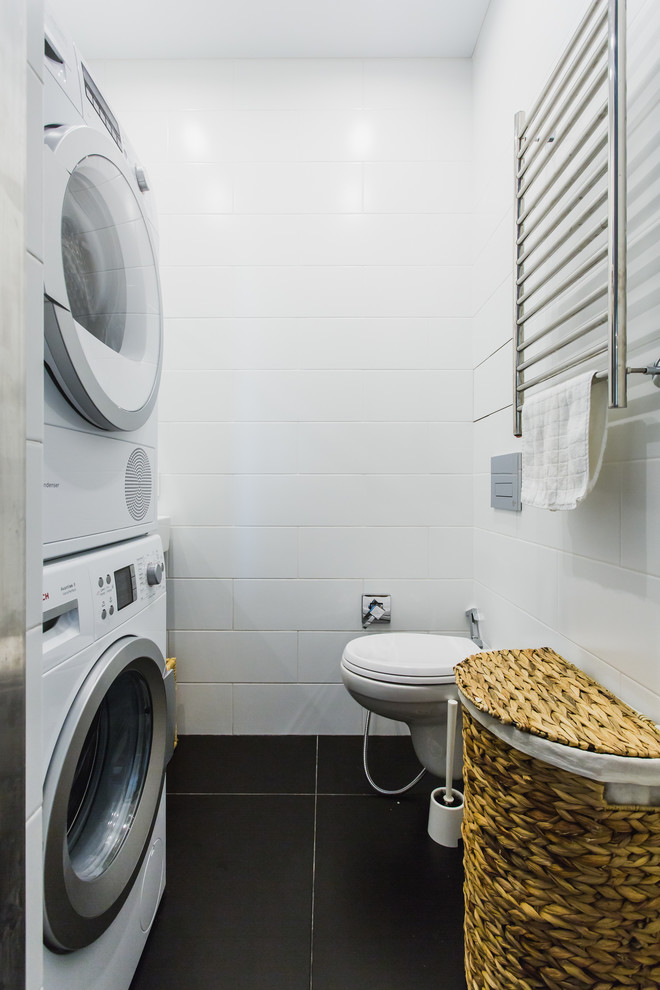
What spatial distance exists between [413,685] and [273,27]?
219 cm

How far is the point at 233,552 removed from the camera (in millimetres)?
1905

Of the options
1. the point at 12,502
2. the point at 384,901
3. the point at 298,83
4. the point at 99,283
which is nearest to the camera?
the point at 12,502

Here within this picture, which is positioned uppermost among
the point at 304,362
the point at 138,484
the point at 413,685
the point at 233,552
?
the point at 304,362

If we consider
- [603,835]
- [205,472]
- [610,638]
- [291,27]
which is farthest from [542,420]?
[291,27]

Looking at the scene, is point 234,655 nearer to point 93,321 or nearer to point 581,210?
point 93,321

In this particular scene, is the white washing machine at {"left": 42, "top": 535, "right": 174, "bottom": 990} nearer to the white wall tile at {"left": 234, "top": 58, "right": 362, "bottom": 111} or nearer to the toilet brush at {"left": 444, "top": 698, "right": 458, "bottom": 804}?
the toilet brush at {"left": 444, "top": 698, "right": 458, "bottom": 804}

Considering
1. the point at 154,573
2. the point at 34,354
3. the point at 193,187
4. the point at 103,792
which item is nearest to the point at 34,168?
the point at 34,354

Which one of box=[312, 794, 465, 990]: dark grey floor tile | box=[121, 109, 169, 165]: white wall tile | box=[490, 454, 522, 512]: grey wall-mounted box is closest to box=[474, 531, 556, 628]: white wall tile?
box=[490, 454, 522, 512]: grey wall-mounted box

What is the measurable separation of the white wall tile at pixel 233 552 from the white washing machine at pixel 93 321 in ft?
2.55

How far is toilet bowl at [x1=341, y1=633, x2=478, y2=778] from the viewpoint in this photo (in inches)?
52.9

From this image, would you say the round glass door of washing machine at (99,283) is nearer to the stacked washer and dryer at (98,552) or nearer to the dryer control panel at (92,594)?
the stacked washer and dryer at (98,552)

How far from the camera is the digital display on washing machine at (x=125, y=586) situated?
0.89 metres

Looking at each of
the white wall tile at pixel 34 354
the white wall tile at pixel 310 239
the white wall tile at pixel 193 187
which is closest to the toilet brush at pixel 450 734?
the white wall tile at pixel 34 354

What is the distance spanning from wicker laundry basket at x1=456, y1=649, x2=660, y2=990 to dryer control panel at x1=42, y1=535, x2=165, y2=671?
0.61m
